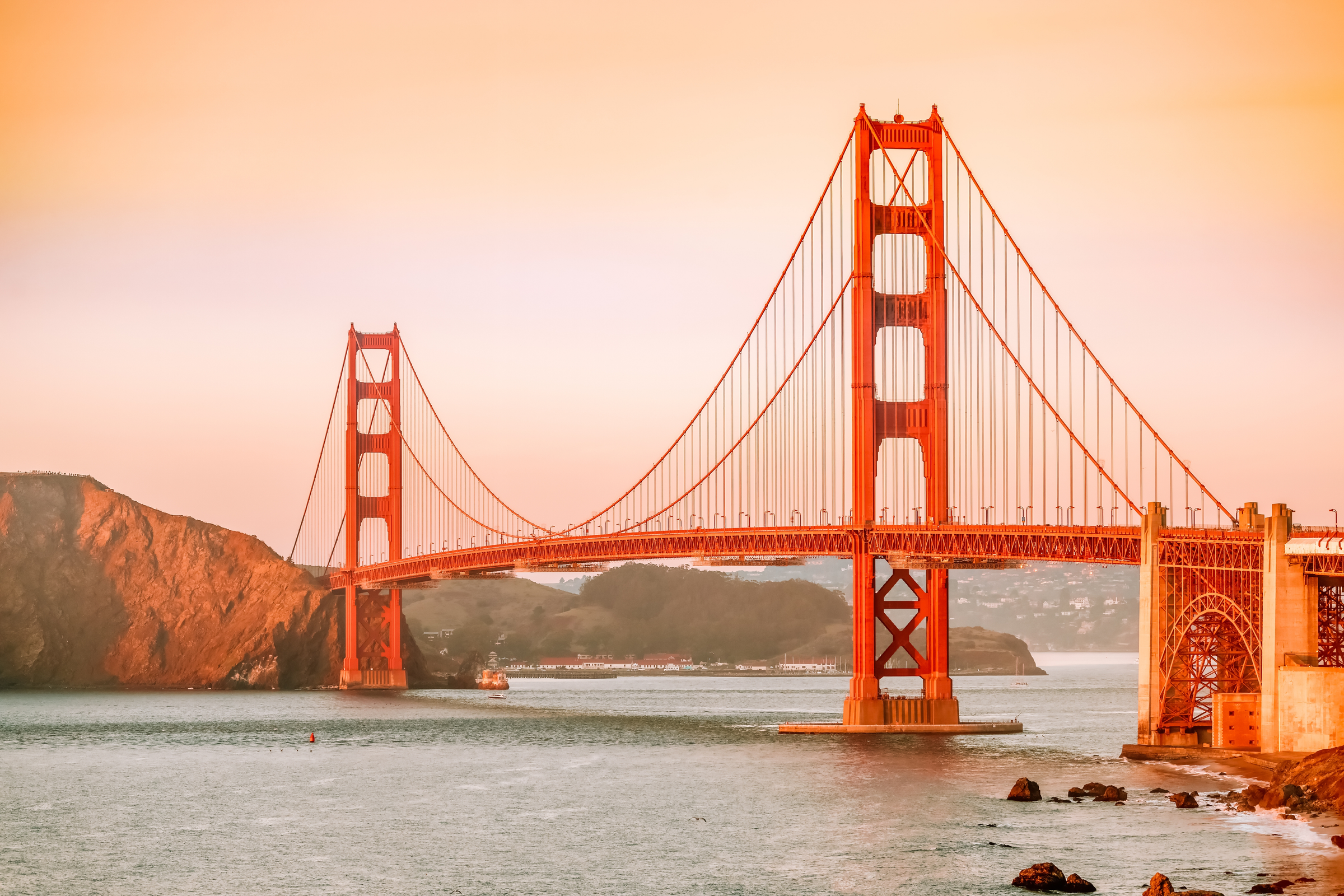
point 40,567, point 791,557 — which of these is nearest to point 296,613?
point 40,567

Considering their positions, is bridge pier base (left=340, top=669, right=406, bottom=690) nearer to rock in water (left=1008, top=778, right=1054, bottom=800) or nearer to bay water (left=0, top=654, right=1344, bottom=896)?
bay water (left=0, top=654, right=1344, bottom=896)

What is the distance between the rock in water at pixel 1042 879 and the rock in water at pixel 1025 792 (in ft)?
47.0

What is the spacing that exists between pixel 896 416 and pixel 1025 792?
27.3 meters

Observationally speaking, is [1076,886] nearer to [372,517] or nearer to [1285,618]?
[1285,618]

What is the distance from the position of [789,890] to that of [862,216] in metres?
44.9

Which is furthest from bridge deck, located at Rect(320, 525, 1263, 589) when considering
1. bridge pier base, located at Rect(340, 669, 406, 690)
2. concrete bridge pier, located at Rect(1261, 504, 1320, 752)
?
bridge pier base, located at Rect(340, 669, 406, 690)

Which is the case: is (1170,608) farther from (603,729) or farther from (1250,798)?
(603,729)

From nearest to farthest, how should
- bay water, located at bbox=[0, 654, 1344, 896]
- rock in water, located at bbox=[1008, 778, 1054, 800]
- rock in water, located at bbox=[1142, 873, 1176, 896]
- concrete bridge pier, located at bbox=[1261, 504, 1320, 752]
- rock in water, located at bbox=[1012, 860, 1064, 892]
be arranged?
1. rock in water, located at bbox=[1142, 873, 1176, 896]
2. rock in water, located at bbox=[1012, 860, 1064, 892]
3. bay water, located at bbox=[0, 654, 1344, 896]
4. rock in water, located at bbox=[1008, 778, 1054, 800]
5. concrete bridge pier, located at bbox=[1261, 504, 1320, 752]

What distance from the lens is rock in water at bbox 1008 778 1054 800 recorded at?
55.8m

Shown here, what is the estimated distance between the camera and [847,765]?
6838 centimetres

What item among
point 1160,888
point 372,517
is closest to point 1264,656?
point 1160,888

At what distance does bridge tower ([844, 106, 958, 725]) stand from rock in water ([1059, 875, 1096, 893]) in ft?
123

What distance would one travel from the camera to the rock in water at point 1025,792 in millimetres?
55812

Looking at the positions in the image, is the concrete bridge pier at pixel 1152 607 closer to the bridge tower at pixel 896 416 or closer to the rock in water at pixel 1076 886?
the bridge tower at pixel 896 416
